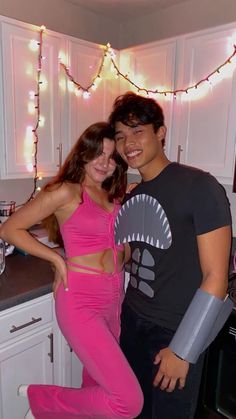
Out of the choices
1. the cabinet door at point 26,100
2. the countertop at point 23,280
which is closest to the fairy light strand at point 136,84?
the cabinet door at point 26,100

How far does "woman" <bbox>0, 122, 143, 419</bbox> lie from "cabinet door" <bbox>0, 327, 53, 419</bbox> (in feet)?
0.42

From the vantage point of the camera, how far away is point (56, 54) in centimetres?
177

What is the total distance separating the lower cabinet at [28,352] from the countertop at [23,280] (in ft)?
0.17

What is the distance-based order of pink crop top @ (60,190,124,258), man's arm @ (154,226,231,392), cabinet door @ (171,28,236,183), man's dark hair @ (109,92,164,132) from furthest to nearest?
cabinet door @ (171,28,236,183), pink crop top @ (60,190,124,258), man's dark hair @ (109,92,164,132), man's arm @ (154,226,231,392)

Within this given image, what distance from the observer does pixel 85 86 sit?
6.43ft

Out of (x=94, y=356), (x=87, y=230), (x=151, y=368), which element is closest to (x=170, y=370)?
(x=151, y=368)

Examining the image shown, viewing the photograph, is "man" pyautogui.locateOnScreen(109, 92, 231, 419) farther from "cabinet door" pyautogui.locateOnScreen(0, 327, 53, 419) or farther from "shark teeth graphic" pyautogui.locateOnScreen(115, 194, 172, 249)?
"cabinet door" pyautogui.locateOnScreen(0, 327, 53, 419)

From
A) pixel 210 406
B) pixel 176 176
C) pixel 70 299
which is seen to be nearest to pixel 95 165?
pixel 176 176

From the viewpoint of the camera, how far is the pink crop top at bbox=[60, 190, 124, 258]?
127 cm

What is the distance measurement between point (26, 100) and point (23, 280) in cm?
92

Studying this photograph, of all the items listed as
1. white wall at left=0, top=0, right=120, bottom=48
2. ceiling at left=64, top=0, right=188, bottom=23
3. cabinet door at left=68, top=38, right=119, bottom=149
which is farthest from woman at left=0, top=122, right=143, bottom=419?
ceiling at left=64, top=0, right=188, bottom=23

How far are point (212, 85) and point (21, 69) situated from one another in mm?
969

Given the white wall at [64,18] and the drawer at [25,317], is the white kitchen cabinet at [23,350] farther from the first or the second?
the white wall at [64,18]

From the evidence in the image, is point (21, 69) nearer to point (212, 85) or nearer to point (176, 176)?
point (212, 85)
